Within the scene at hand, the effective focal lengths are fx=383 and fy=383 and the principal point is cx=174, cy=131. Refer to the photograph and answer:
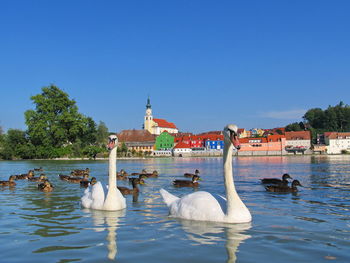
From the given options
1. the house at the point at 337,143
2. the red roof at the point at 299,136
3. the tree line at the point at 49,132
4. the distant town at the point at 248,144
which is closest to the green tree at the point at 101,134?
the tree line at the point at 49,132

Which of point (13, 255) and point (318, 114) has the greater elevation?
point (318, 114)

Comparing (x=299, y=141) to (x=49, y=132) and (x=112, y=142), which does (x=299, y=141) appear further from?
(x=112, y=142)

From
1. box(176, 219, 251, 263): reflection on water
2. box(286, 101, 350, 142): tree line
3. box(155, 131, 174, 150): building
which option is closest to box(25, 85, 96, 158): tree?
box(155, 131, 174, 150): building

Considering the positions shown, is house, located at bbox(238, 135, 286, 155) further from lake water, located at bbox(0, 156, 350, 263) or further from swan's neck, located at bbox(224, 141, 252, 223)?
swan's neck, located at bbox(224, 141, 252, 223)

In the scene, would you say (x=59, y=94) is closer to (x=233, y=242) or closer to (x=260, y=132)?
(x=233, y=242)

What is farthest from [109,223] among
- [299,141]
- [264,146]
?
[299,141]

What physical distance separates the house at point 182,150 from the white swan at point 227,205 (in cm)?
11441

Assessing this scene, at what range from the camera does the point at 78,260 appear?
574cm

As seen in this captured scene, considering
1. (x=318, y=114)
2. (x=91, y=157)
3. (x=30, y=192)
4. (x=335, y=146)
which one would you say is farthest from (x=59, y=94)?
(x=318, y=114)

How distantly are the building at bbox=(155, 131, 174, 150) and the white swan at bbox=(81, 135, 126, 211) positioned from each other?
125146mm

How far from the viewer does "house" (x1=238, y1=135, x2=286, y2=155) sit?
123 meters

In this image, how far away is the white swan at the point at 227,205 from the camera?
788 centimetres

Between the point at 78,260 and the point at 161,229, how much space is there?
240 cm

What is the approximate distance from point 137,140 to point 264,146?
157 ft
